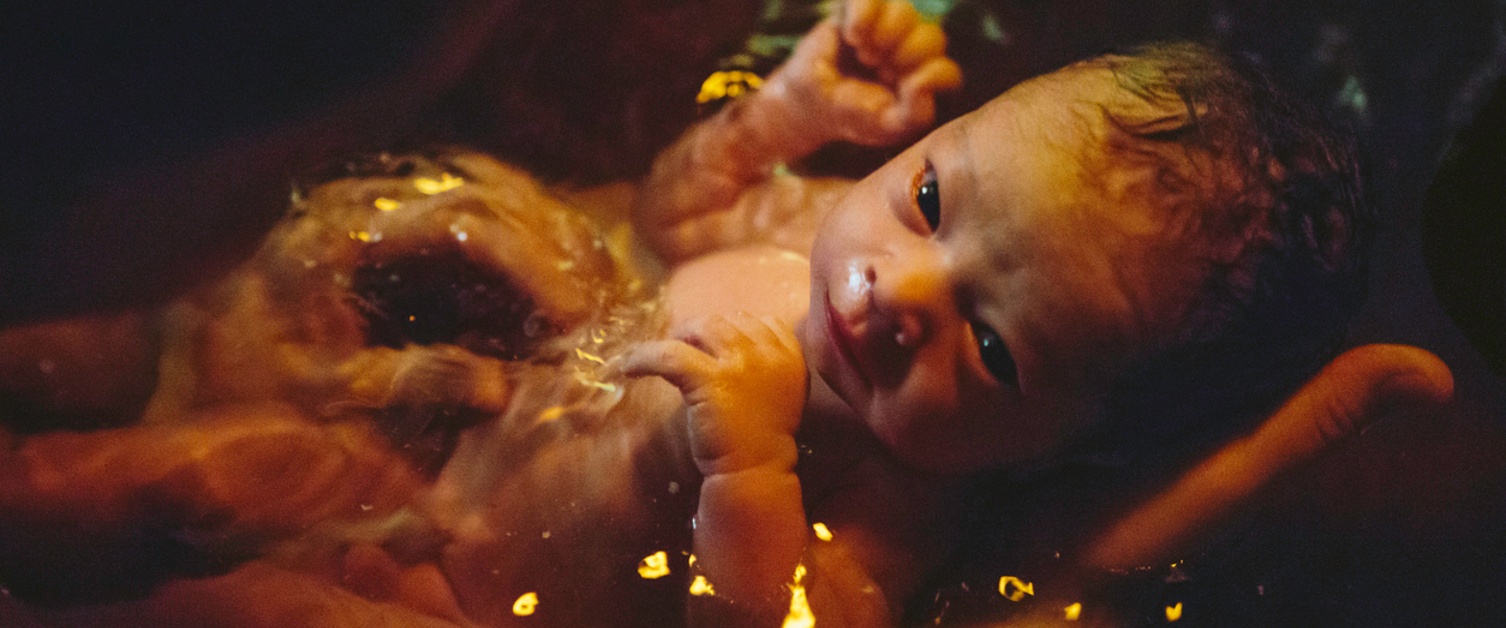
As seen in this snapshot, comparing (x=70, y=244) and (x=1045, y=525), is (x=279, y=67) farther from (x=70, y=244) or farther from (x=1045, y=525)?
(x=1045, y=525)

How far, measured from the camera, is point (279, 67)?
619 millimetres

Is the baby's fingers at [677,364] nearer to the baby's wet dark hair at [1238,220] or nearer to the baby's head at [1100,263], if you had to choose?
the baby's head at [1100,263]

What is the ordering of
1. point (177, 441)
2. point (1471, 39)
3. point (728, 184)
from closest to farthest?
1. point (177, 441)
2. point (1471, 39)
3. point (728, 184)

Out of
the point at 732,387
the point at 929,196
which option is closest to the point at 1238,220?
the point at 929,196

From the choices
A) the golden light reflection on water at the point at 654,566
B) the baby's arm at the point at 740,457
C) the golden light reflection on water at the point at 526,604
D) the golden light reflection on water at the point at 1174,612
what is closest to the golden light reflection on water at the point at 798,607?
the baby's arm at the point at 740,457

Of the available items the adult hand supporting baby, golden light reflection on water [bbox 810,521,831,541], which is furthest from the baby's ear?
golden light reflection on water [bbox 810,521,831,541]

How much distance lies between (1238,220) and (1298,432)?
9.0 inches

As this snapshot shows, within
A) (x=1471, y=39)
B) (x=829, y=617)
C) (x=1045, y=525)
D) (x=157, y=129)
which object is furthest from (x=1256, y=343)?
(x=157, y=129)

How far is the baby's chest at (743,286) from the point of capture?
875mm

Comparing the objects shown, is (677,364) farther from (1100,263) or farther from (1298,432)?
(1298,432)

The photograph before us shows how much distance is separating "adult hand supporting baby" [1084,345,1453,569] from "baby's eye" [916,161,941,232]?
1.02 feet

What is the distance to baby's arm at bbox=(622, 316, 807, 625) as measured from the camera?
2.26ft

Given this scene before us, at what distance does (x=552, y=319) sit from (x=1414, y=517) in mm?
905

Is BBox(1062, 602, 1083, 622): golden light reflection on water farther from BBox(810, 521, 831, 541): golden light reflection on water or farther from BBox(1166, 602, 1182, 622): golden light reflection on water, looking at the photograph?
BBox(810, 521, 831, 541): golden light reflection on water
